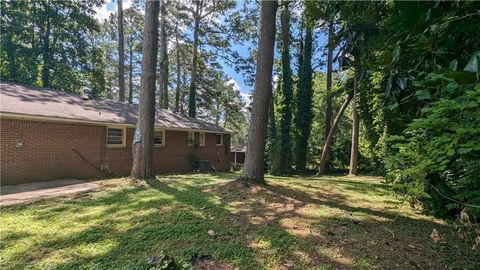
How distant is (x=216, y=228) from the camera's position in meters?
4.02

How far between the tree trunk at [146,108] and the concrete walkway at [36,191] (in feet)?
4.56

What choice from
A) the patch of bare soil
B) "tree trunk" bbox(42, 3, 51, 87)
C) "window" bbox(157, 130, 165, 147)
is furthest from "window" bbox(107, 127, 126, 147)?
"tree trunk" bbox(42, 3, 51, 87)

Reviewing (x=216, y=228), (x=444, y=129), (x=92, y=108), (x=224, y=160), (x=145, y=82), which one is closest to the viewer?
(x=444, y=129)

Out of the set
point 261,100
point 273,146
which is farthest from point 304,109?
point 261,100

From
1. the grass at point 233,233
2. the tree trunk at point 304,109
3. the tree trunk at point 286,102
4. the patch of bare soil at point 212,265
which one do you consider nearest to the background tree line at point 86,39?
the tree trunk at point 286,102

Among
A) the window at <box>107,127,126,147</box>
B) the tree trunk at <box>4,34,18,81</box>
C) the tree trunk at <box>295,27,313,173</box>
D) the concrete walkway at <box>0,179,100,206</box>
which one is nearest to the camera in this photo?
the concrete walkway at <box>0,179,100,206</box>

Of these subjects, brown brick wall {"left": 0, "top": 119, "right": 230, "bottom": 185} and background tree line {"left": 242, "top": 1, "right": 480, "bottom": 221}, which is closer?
background tree line {"left": 242, "top": 1, "right": 480, "bottom": 221}

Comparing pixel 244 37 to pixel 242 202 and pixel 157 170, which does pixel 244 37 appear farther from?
pixel 242 202

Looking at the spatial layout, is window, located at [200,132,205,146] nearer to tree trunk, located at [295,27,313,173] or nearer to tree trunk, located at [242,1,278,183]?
tree trunk, located at [295,27,313,173]

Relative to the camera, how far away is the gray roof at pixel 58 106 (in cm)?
888

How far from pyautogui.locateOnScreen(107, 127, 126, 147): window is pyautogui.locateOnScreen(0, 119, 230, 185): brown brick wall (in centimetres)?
22

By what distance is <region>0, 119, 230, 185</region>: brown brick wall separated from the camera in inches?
328

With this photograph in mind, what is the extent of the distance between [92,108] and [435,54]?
12333 mm

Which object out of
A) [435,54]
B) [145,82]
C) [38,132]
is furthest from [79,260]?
[38,132]
